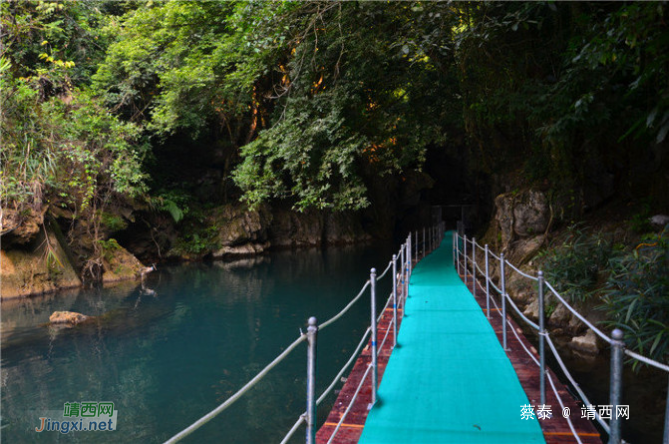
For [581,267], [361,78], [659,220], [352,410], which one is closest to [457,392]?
[352,410]

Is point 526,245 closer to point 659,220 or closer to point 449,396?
point 659,220

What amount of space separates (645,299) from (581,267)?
216cm

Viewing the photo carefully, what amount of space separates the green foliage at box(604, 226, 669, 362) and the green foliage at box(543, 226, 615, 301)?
0.80 m

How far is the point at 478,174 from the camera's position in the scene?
944 inches

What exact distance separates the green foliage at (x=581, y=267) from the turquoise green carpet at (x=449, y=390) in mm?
1925

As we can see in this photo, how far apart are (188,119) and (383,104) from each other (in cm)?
823

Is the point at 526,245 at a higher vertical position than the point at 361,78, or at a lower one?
lower

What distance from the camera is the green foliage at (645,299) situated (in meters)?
5.15

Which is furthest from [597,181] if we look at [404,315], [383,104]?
[404,315]

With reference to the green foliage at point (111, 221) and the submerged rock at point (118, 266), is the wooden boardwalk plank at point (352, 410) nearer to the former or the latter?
the submerged rock at point (118, 266)

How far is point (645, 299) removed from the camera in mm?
5465

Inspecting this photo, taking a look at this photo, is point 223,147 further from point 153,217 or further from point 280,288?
point 280,288

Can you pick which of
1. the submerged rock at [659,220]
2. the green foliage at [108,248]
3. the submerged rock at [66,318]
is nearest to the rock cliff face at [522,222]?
the submerged rock at [659,220]

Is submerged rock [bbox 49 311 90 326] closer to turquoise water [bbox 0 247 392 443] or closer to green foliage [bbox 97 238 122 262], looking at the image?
turquoise water [bbox 0 247 392 443]
